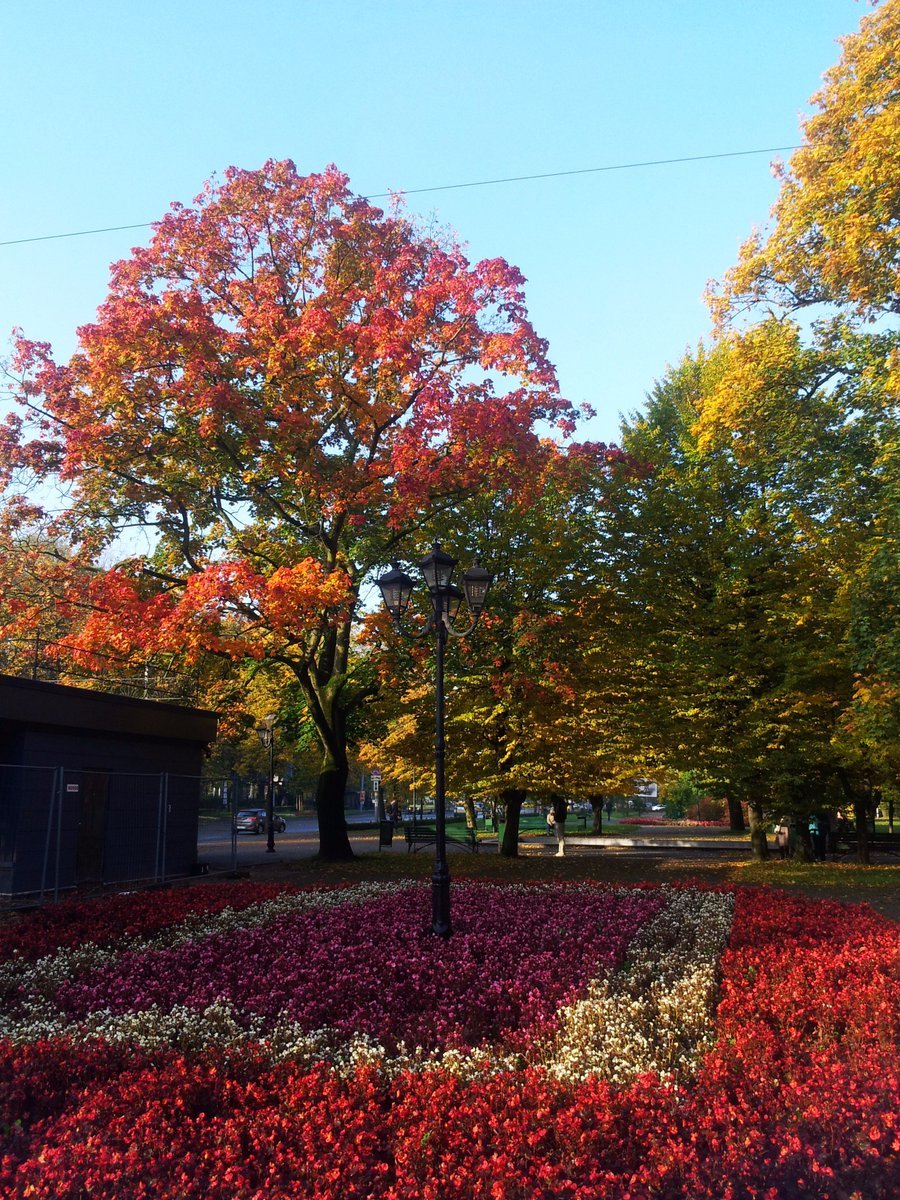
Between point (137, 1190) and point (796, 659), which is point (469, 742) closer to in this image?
point (796, 659)

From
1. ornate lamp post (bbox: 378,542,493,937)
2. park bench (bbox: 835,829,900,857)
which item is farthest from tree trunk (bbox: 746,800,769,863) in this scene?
ornate lamp post (bbox: 378,542,493,937)

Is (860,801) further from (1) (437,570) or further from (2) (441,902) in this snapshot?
(1) (437,570)

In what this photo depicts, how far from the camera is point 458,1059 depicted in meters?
6.08

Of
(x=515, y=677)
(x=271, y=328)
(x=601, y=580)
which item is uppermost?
(x=271, y=328)

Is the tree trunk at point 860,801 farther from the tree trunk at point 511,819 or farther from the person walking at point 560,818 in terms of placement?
the tree trunk at point 511,819

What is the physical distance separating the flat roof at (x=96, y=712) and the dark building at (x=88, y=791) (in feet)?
0.07

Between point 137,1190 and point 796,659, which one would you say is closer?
point 137,1190

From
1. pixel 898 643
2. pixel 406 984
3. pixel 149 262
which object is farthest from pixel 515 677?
pixel 406 984

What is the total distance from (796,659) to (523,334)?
1113 centimetres

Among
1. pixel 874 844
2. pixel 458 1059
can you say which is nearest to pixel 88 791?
pixel 458 1059

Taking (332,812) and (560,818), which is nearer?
(332,812)

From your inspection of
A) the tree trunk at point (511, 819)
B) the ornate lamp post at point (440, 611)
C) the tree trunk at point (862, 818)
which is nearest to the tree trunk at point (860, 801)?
the tree trunk at point (862, 818)

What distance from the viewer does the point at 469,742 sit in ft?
81.2

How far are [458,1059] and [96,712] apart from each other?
15.2 metres
